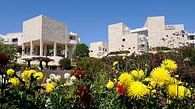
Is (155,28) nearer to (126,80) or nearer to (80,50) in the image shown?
(80,50)

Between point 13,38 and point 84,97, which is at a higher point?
point 13,38

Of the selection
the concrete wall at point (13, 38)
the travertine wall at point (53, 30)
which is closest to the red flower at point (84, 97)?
the travertine wall at point (53, 30)

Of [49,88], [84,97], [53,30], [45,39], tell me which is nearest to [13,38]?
[53,30]

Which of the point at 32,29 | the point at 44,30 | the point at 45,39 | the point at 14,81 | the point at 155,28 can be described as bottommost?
the point at 14,81

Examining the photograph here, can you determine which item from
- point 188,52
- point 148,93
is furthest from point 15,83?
point 188,52

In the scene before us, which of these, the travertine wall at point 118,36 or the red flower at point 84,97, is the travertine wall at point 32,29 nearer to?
the travertine wall at point 118,36

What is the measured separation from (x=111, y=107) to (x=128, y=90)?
0.63 metres

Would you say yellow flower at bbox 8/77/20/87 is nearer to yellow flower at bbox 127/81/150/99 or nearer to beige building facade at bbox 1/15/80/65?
yellow flower at bbox 127/81/150/99

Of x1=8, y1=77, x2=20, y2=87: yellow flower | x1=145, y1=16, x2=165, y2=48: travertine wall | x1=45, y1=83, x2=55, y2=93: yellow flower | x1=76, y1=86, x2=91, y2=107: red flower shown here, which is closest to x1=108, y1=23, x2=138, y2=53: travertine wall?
x1=145, y1=16, x2=165, y2=48: travertine wall

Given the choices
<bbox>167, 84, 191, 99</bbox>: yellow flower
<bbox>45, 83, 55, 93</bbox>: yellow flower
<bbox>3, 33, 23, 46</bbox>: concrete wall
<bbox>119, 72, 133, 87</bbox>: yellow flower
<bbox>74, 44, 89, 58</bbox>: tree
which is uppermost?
<bbox>3, 33, 23, 46</bbox>: concrete wall

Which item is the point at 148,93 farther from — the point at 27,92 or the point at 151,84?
the point at 27,92

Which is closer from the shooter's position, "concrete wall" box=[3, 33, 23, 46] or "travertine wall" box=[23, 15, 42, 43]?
"travertine wall" box=[23, 15, 42, 43]

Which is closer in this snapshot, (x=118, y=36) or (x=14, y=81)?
(x=14, y=81)

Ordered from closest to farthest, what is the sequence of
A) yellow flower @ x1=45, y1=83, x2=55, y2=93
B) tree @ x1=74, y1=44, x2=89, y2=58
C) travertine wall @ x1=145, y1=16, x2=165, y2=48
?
yellow flower @ x1=45, y1=83, x2=55, y2=93
tree @ x1=74, y1=44, x2=89, y2=58
travertine wall @ x1=145, y1=16, x2=165, y2=48
